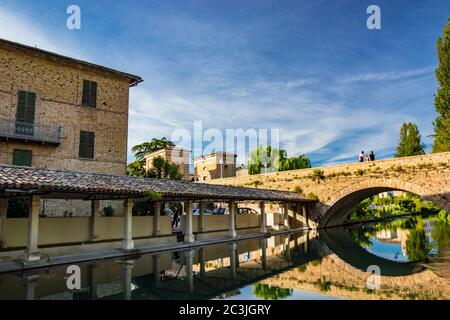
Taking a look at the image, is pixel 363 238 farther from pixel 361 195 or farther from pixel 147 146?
pixel 147 146

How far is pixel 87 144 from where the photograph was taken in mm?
20703

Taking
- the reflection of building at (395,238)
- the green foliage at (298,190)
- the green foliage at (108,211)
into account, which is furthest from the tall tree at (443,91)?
the green foliage at (108,211)

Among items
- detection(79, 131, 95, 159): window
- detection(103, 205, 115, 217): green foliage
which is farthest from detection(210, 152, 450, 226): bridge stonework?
detection(79, 131, 95, 159): window

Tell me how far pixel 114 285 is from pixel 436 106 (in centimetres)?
3332

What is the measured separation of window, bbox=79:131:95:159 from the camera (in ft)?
67.1

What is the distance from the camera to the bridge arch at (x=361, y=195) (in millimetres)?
21688

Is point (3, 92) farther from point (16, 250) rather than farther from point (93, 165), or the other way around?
point (16, 250)

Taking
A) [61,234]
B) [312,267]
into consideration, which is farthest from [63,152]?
[312,267]

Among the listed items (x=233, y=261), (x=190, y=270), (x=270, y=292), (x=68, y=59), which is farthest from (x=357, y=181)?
(x=68, y=59)

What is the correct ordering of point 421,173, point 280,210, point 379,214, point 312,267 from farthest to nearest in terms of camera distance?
point 379,214, point 280,210, point 421,173, point 312,267

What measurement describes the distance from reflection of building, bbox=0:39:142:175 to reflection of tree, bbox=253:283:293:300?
50.3 ft

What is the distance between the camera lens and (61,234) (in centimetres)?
1345

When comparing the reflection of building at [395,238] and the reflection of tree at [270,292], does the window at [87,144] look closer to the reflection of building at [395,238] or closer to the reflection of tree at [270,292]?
the reflection of tree at [270,292]

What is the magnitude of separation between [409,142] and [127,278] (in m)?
44.9
